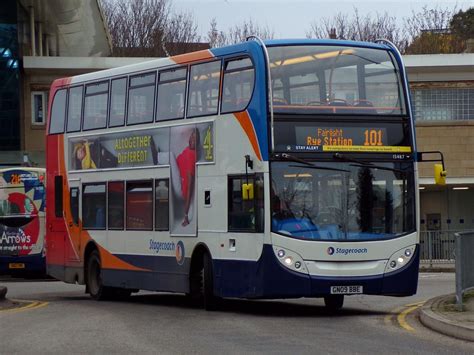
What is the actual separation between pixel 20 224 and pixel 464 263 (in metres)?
18.2

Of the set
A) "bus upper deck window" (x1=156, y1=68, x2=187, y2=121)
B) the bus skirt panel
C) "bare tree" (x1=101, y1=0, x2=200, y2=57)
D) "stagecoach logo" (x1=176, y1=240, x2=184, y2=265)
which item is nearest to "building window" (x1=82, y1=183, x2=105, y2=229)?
"bus upper deck window" (x1=156, y1=68, x2=187, y2=121)

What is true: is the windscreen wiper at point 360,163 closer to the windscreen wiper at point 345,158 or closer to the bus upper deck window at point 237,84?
the windscreen wiper at point 345,158

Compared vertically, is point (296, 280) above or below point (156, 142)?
below

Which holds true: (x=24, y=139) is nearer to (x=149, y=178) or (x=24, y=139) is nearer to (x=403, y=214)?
(x=149, y=178)

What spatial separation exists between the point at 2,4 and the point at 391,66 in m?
28.1

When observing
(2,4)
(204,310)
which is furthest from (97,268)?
(2,4)

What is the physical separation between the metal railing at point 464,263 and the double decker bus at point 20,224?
57.4 feet

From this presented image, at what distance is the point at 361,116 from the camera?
636 inches

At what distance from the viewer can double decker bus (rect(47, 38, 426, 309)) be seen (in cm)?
1567

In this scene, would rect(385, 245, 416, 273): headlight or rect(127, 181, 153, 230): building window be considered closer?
rect(385, 245, 416, 273): headlight

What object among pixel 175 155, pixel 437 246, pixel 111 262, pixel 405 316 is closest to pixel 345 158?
pixel 405 316

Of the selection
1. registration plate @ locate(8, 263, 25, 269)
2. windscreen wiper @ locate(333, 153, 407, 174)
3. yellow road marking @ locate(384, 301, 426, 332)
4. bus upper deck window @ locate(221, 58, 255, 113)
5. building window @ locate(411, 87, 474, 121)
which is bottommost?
registration plate @ locate(8, 263, 25, 269)

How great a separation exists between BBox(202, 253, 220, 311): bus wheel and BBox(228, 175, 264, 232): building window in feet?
2.81

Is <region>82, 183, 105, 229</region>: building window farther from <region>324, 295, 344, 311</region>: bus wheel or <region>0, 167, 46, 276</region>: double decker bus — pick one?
<region>0, 167, 46, 276</region>: double decker bus
